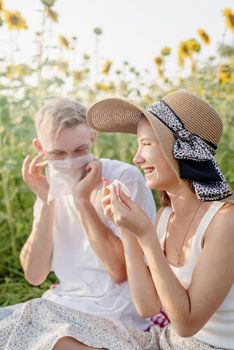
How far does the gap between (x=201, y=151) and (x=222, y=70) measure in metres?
3.56

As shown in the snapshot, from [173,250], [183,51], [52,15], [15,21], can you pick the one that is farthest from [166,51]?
[173,250]

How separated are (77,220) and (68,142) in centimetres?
34

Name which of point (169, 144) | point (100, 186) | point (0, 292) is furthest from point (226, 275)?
point (0, 292)

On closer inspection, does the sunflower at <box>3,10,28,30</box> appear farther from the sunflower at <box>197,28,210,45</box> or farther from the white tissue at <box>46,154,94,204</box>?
the white tissue at <box>46,154,94,204</box>

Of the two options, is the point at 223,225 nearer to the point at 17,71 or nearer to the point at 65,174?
the point at 65,174

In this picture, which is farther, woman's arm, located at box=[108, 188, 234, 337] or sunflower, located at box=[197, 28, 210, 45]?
sunflower, located at box=[197, 28, 210, 45]

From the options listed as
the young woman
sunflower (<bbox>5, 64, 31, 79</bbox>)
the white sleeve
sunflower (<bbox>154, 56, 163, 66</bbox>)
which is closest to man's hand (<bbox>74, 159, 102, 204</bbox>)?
the white sleeve

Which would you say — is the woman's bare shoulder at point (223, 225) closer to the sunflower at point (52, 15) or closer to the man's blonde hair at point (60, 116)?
the man's blonde hair at point (60, 116)

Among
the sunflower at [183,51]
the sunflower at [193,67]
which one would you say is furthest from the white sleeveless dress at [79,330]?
the sunflower at [193,67]

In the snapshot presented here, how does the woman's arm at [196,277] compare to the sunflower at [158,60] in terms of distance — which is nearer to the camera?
the woman's arm at [196,277]

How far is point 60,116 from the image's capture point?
2.97 m

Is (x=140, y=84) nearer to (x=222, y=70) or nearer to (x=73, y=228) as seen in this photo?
(x=222, y=70)

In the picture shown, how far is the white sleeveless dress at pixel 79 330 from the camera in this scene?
92.7 inches

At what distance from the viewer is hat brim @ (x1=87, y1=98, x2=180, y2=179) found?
2301 mm
